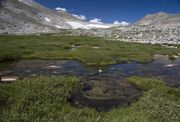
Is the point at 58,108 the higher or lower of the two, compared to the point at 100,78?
higher

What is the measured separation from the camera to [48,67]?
36312 millimetres

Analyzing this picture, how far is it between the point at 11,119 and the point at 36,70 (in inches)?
732

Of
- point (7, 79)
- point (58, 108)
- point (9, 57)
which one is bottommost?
point (9, 57)

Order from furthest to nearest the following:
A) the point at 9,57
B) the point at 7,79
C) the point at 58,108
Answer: the point at 9,57, the point at 7,79, the point at 58,108

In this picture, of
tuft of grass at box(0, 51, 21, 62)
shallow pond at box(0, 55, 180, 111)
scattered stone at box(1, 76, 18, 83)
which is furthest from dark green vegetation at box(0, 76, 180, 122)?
tuft of grass at box(0, 51, 21, 62)

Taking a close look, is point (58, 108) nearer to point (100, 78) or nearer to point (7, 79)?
point (7, 79)

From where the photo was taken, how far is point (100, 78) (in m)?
29.2

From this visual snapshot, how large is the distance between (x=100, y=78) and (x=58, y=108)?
11600 mm

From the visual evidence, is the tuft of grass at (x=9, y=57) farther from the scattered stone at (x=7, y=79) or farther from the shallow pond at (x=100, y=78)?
the scattered stone at (x=7, y=79)

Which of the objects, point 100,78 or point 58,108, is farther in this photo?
point 100,78

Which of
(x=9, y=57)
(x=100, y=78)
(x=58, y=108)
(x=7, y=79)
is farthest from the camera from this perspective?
(x=9, y=57)

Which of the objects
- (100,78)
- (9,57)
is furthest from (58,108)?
(9,57)

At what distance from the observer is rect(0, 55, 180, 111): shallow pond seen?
21.4 m

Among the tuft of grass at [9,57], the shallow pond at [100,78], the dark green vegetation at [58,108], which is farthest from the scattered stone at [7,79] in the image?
the tuft of grass at [9,57]
